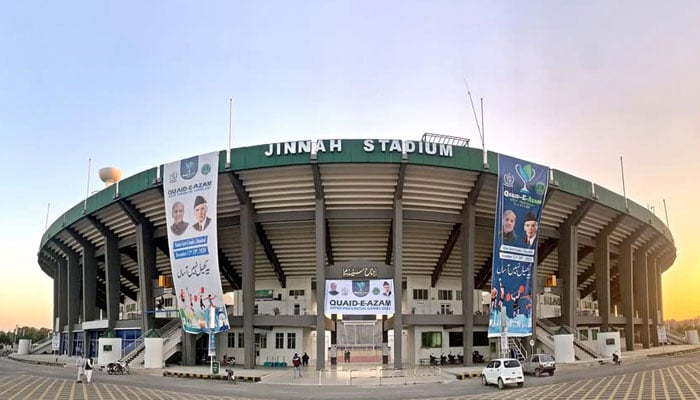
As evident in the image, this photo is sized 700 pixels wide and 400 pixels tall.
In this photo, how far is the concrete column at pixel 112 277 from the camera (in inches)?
2638

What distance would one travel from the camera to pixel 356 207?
54.4m

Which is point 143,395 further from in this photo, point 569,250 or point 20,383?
point 569,250

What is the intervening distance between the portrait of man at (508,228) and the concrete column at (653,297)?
4348 cm

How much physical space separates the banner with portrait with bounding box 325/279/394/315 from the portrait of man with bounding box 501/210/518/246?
1107 cm

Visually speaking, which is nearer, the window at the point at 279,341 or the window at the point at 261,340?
the window at the point at 279,341

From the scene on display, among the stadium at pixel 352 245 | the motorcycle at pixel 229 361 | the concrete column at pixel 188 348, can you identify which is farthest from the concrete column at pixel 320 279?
the concrete column at pixel 188 348

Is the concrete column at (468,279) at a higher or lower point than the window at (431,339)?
higher

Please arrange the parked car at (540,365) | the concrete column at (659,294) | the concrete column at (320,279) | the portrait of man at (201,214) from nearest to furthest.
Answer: the parked car at (540,365), the concrete column at (320,279), the portrait of man at (201,214), the concrete column at (659,294)

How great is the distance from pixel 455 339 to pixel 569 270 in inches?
537

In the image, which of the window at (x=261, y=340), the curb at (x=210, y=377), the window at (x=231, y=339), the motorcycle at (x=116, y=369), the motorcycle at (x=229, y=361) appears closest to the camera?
the curb at (x=210, y=377)

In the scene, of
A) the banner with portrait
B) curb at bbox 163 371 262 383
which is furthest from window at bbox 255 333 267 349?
curb at bbox 163 371 262 383

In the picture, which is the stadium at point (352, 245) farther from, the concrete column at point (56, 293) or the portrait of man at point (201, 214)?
the concrete column at point (56, 293)

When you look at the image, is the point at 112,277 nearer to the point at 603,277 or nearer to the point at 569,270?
the point at 569,270

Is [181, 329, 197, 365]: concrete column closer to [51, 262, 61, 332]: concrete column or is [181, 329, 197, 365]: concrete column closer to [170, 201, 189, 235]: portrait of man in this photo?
[170, 201, 189, 235]: portrait of man
